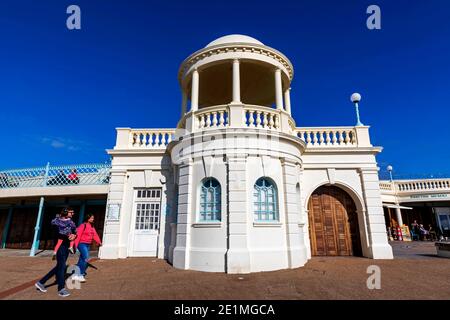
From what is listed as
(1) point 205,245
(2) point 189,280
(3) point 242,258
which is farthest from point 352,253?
(2) point 189,280

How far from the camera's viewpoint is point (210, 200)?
8.31m

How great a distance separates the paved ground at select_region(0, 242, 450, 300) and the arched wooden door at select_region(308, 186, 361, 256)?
199 centimetres

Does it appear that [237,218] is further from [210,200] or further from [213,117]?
[213,117]

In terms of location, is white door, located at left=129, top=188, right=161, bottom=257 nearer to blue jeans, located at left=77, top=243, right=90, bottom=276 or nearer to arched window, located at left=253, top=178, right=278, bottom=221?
blue jeans, located at left=77, top=243, right=90, bottom=276

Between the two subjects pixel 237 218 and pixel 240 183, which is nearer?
pixel 237 218

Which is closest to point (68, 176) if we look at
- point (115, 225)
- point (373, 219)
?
point (115, 225)

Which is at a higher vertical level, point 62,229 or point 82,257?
point 62,229

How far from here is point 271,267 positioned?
759cm

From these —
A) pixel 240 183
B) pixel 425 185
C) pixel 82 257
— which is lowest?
pixel 82 257

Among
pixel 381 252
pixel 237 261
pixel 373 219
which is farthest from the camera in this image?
pixel 373 219

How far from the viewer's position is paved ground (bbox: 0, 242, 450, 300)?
510 cm

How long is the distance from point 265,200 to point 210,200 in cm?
191

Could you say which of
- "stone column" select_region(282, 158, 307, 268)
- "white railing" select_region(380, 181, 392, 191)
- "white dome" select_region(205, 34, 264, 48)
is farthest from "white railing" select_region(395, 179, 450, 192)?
"white dome" select_region(205, 34, 264, 48)
